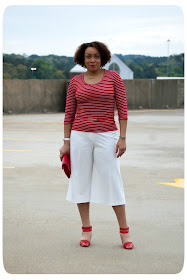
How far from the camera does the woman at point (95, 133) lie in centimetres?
496

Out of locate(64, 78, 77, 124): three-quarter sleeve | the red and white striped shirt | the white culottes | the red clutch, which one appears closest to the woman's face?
the red and white striped shirt

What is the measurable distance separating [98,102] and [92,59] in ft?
1.30

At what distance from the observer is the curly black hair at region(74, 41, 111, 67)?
507cm

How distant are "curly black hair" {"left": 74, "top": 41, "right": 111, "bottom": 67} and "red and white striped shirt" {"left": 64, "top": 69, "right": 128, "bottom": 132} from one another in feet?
0.58

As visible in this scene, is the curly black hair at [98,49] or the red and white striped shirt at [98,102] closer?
the red and white striped shirt at [98,102]

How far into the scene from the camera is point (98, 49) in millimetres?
5074

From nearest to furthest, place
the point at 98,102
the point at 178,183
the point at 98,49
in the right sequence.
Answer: the point at 98,102 → the point at 98,49 → the point at 178,183

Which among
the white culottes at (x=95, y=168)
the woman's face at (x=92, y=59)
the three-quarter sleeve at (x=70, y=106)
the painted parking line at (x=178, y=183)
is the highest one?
the woman's face at (x=92, y=59)

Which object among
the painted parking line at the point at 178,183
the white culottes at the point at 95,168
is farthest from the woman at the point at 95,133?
the painted parking line at the point at 178,183

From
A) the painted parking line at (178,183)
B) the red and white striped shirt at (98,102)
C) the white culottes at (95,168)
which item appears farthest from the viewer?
the painted parking line at (178,183)

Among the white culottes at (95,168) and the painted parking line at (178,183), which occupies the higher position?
the white culottes at (95,168)

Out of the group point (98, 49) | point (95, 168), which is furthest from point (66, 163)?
point (98, 49)

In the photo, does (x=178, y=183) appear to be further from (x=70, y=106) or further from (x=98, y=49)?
(x=98, y=49)

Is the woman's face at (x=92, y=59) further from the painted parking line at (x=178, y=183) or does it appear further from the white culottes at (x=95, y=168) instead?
the painted parking line at (x=178, y=183)
